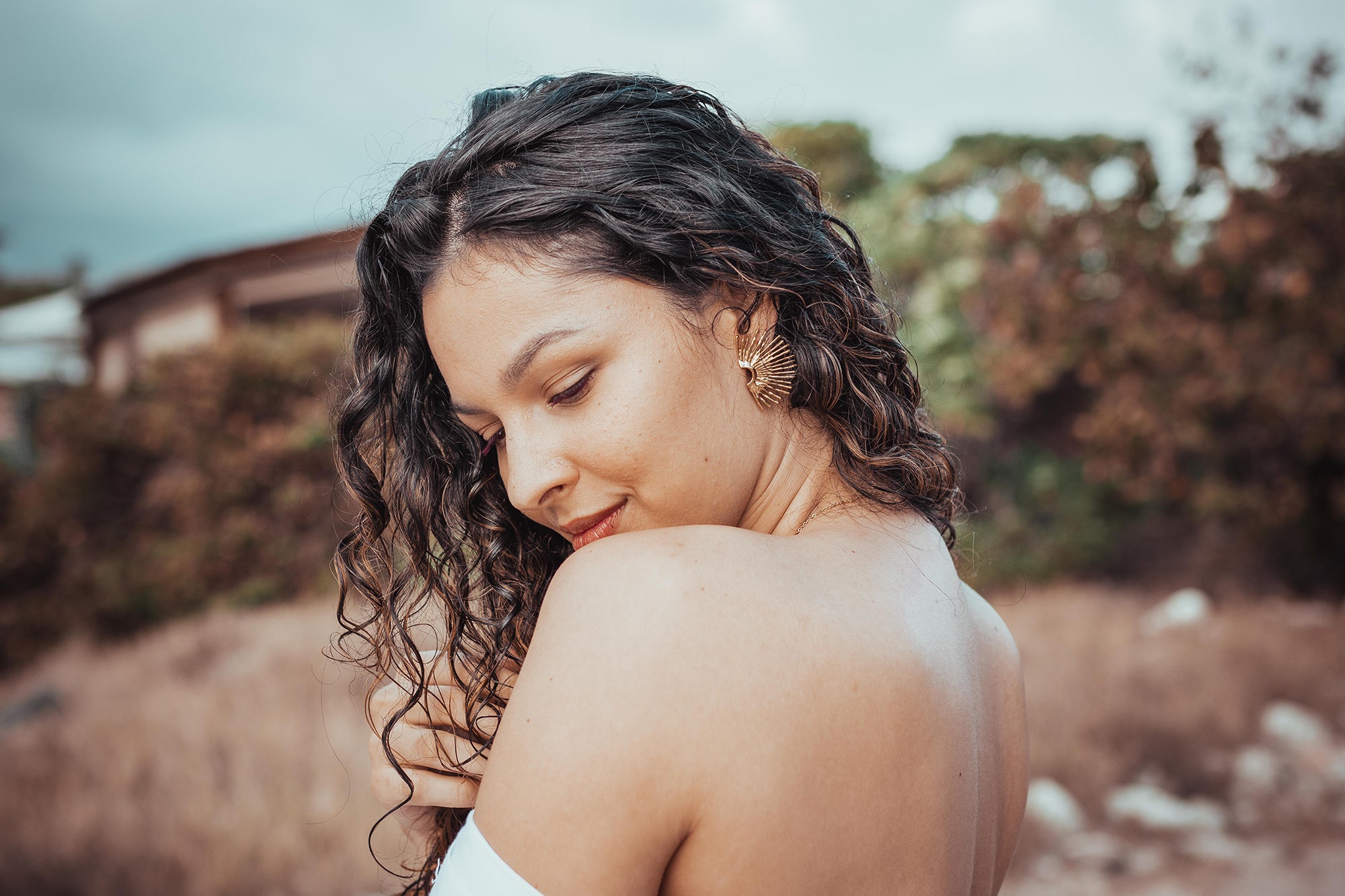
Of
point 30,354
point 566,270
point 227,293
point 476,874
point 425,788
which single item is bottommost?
point 30,354

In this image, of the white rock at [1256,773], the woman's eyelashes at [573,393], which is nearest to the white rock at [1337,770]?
the white rock at [1256,773]

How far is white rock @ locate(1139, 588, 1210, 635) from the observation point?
24.6 ft

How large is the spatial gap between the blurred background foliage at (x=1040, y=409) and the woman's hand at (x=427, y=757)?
539cm

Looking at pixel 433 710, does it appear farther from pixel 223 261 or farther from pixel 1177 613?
pixel 223 261

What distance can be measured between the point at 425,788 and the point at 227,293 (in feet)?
34.9

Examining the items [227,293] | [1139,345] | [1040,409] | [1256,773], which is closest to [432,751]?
[1256,773]

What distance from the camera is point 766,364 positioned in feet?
4.59

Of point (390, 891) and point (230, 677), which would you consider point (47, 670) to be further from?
point (390, 891)

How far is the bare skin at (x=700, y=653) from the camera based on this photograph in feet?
3.09

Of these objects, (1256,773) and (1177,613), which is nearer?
(1256,773)

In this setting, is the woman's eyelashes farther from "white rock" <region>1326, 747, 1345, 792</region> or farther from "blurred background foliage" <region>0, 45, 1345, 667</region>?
"white rock" <region>1326, 747, 1345, 792</region>

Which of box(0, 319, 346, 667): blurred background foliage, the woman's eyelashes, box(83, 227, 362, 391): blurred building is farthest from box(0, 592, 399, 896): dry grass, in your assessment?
box(83, 227, 362, 391): blurred building

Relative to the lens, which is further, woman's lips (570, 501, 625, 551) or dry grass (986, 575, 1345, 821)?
dry grass (986, 575, 1345, 821)

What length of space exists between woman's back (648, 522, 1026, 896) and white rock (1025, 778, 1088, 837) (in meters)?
4.34
